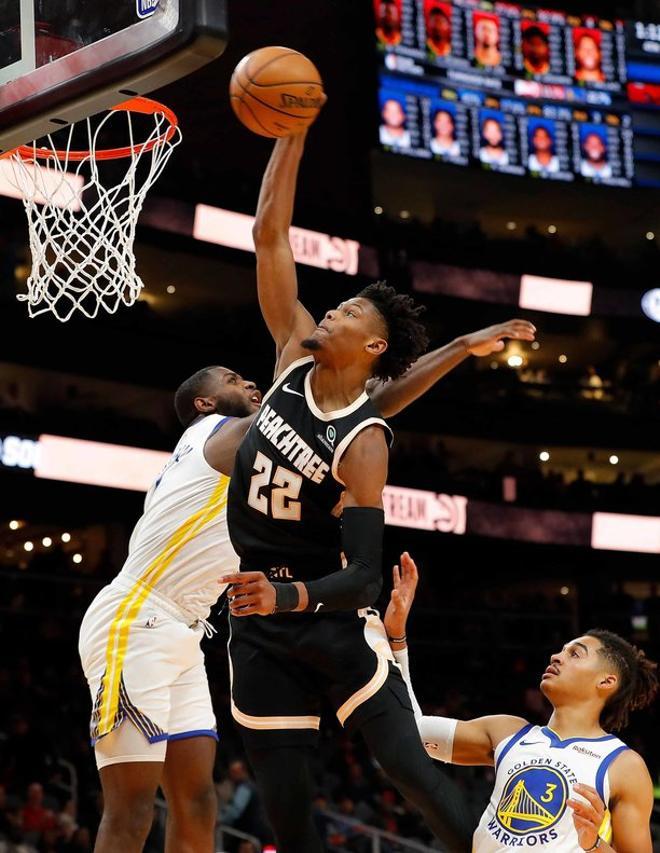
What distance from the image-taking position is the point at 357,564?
13.6 ft

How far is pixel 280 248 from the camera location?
461 cm

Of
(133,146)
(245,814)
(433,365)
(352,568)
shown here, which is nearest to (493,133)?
(245,814)

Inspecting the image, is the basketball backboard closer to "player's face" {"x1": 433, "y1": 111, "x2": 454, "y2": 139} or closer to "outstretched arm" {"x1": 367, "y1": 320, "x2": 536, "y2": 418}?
"outstretched arm" {"x1": 367, "y1": 320, "x2": 536, "y2": 418}

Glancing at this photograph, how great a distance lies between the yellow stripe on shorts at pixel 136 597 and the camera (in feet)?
16.8

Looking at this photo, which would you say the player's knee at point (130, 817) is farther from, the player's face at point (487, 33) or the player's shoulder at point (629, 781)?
the player's face at point (487, 33)

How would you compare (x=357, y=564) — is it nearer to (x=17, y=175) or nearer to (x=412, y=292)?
(x=17, y=175)

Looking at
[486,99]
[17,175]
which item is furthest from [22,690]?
[486,99]

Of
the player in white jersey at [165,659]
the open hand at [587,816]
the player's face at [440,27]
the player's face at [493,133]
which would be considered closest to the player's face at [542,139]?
the player's face at [493,133]

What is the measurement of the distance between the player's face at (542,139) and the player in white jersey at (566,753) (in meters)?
19.6

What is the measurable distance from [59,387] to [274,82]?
62.2 feet

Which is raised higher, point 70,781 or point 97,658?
point 97,658

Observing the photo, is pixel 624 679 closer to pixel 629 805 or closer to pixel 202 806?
pixel 629 805

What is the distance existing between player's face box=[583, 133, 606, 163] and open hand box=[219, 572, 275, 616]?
21.0 meters

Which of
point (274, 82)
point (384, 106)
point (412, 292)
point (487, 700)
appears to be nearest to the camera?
point (274, 82)
